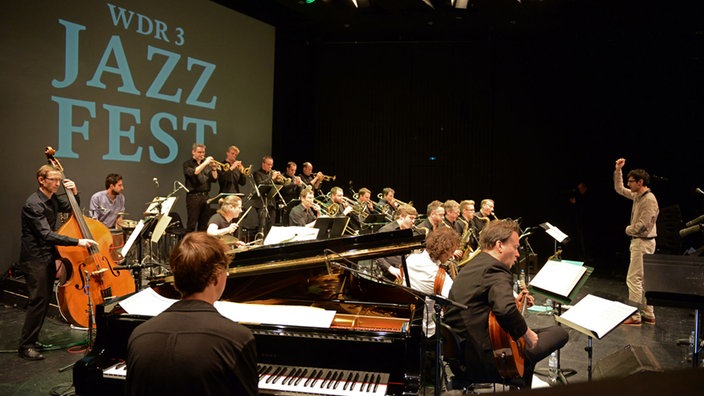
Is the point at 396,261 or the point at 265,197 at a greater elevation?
the point at 265,197

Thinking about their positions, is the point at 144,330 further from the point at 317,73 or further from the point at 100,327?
the point at 317,73

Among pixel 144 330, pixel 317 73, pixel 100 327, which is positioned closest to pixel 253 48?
pixel 317 73

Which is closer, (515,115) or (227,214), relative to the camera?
(227,214)

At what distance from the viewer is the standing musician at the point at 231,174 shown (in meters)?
10.2

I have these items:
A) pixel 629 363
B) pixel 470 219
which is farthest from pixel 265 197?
pixel 629 363

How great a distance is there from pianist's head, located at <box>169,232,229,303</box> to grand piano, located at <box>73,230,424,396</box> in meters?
0.98

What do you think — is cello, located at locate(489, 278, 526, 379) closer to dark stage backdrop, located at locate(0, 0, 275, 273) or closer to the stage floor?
the stage floor

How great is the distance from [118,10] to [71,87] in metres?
1.58

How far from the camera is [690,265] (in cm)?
425

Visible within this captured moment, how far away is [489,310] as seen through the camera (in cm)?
352

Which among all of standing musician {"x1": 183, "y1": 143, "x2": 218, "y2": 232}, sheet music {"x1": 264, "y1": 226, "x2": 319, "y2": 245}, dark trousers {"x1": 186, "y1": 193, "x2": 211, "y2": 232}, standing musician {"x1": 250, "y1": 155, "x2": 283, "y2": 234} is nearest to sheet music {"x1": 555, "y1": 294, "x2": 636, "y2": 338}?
sheet music {"x1": 264, "y1": 226, "x2": 319, "y2": 245}

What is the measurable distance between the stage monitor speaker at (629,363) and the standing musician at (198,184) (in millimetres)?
7185

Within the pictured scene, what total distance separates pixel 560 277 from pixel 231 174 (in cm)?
723

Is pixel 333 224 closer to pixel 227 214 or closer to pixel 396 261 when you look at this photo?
pixel 396 261
